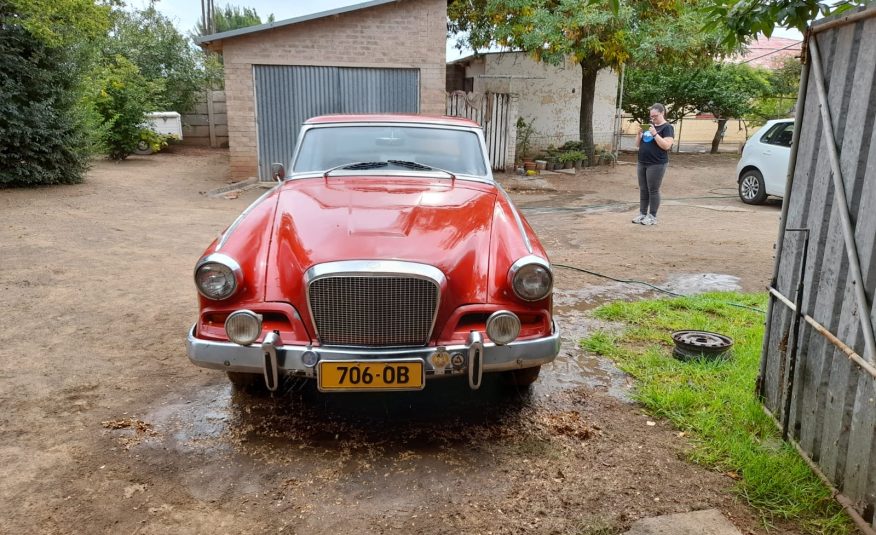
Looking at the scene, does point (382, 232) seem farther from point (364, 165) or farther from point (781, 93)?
point (781, 93)

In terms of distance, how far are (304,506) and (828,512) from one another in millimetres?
2193

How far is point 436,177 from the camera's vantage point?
4441 millimetres

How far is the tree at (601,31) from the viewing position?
14000mm

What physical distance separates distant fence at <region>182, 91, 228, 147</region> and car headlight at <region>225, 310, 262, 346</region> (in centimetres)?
1964

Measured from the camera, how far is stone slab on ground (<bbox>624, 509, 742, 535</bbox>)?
2.61 m

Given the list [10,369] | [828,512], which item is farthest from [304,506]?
[10,369]

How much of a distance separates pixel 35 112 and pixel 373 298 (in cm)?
1101

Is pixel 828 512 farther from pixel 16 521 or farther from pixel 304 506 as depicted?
pixel 16 521

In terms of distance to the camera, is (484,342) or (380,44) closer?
(484,342)

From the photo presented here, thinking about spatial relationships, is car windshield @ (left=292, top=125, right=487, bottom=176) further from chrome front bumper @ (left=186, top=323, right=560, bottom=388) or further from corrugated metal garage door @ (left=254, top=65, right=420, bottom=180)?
corrugated metal garage door @ (left=254, top=65, right=420, bottom=180)

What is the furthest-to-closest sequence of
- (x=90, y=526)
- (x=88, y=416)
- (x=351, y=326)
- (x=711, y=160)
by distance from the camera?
(x=711, y=160) → (x=88, y=416) → (x=351, y=326) → (x=90, y=526)

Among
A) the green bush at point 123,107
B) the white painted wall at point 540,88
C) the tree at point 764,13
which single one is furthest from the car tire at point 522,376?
the white painted wall at point 540,88

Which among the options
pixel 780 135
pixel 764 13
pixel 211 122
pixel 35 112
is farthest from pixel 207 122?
pixel 764 13

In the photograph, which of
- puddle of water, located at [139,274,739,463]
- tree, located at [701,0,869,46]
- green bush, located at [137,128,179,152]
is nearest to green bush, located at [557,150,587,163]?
green bush, located at [137,128,179,152]
